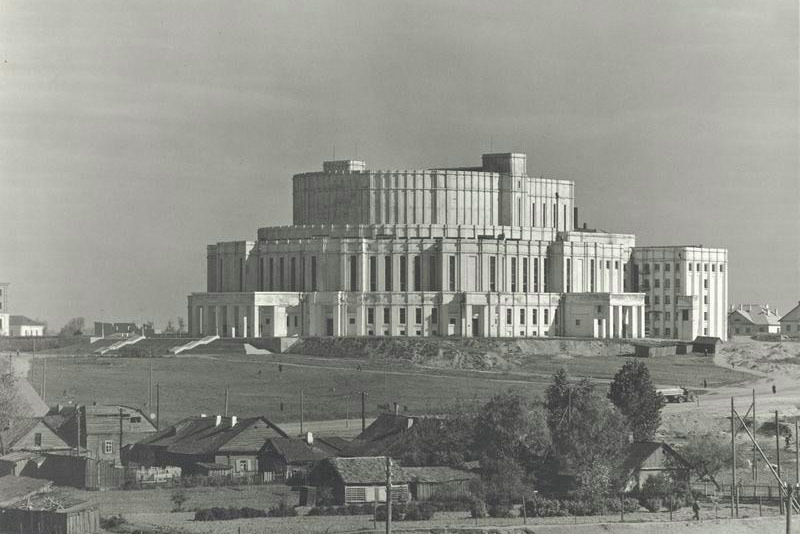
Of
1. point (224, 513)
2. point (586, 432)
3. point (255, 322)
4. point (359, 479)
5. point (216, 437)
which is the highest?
point (255, 322)

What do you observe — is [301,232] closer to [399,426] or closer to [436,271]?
[436,271]

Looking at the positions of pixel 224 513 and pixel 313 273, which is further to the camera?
pixel 313 273

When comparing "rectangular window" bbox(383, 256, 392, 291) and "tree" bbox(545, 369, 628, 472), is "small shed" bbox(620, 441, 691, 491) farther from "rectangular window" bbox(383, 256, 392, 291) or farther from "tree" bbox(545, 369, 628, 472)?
"rectangular window" bbox(383, 256, 392, 291)

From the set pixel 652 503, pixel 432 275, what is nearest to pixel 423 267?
pixel 432 275

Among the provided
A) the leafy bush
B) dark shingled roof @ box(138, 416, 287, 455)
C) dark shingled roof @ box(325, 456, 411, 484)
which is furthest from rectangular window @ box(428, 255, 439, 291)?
dark shingled roof @ box(325, 456, 411, 484)

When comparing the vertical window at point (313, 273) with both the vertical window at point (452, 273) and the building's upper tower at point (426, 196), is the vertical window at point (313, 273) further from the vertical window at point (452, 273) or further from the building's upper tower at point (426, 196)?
the vertical window at point (452, 273)

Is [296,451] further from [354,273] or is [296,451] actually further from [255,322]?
[354,273]

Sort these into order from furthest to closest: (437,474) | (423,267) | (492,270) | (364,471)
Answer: (492,270) → (423,267) → (437,474) → (364,471)

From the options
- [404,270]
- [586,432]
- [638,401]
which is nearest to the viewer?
[586,432]
